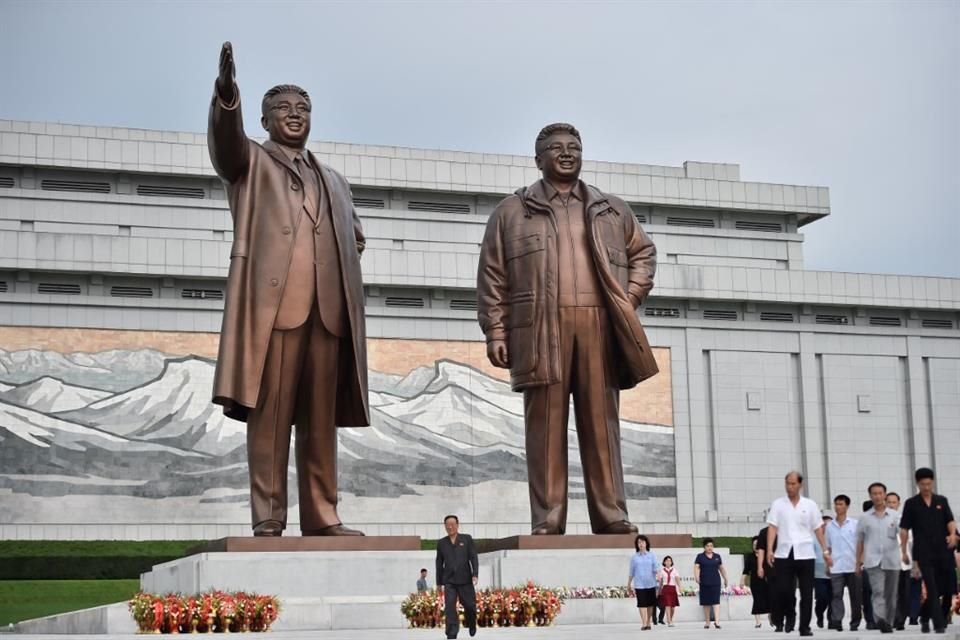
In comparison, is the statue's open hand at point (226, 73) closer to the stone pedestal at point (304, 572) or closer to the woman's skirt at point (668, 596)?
the stone pedestal at point (304, 572)

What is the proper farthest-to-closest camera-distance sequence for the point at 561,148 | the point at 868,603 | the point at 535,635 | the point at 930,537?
the point at 561,148 → the point at 868,603 → the point at 930,537 → the point at 535,635

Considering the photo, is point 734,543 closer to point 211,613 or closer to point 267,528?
point 267,528

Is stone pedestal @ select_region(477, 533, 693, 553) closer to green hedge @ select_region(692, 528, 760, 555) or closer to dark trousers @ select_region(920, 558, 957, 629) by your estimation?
dark trousers @ select_region(920, 558, 957, 629)

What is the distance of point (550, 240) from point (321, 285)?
98.1 inches

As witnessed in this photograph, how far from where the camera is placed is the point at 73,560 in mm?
28531

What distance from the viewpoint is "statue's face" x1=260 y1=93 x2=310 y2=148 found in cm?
1225

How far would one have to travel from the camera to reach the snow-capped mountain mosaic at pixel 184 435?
3167 centimetres

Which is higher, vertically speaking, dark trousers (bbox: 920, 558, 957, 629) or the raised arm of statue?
the raised arm of statue

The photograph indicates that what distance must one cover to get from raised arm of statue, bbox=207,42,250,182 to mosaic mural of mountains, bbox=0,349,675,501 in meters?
21.0

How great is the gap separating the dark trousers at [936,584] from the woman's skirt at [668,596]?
319 centimetres

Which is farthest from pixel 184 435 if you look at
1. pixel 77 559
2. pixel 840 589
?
pixel 840 589

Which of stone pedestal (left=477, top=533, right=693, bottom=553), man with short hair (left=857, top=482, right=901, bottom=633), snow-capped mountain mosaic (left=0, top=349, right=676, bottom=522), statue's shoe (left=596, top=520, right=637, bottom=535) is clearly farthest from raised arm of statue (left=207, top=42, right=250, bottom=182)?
snow-capped mountain mosaic (left=0, top=349, right=676, bottom=522)

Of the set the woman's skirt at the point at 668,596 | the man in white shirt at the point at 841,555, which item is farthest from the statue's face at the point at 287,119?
the man in white shirt at the point at 841,555

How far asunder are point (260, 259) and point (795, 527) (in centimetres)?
466
